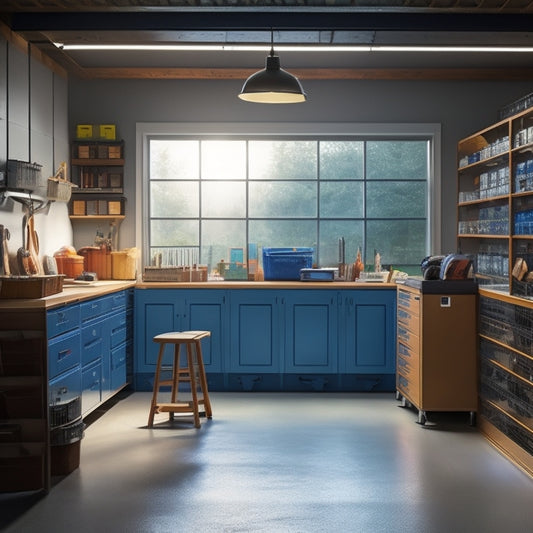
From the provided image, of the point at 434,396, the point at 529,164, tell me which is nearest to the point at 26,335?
the point at 434,396

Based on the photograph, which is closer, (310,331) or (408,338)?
(408,338)

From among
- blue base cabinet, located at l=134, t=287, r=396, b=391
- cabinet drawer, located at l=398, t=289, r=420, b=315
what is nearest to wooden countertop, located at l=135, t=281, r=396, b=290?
blue base cabinet, located at l=134, t=287, r=396, b=391

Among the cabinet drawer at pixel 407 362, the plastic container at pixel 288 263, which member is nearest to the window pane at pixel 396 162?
the plastic container at pixel 288 263

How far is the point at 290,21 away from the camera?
608 centimetres

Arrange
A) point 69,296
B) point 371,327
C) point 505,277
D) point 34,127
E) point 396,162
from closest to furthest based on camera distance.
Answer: point 69,296 → point 505,277 → point 34,127 → point 371,327 → point 396,162

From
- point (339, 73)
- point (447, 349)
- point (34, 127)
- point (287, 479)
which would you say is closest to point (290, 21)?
point (339, 73)

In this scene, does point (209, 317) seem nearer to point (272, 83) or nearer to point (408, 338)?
point (408, 338)

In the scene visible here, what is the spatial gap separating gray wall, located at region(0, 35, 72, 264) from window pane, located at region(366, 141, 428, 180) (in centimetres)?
316

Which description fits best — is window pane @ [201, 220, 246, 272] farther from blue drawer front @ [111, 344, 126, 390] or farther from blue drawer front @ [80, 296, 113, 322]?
blue drawer front @ [80, 296, 113, 322]

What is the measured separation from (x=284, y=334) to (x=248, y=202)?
154cm

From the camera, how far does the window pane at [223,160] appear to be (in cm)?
836

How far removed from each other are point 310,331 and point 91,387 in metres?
2.35

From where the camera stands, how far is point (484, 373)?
5930 millimetres

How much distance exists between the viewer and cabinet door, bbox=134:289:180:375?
25.1 ft
